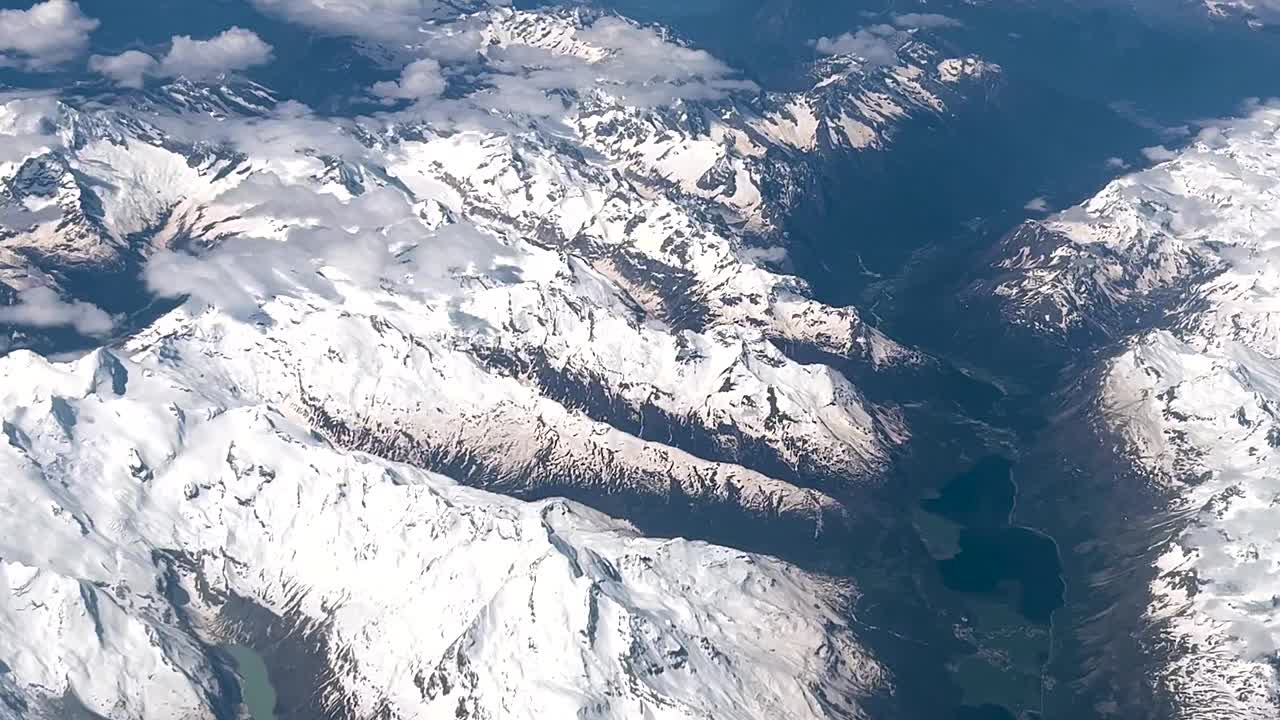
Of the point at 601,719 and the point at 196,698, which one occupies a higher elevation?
the point at 601,719

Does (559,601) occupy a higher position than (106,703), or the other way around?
(559,601)

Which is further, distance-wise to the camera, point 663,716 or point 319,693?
point 319,693

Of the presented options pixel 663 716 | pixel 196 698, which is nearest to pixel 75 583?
pixel 196 698

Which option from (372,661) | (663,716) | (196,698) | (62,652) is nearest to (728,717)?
(663,716)

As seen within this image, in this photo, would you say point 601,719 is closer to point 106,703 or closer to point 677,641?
point 677,641

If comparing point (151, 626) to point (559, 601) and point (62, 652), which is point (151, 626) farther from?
point (559, 601)

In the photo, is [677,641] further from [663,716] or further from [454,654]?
[454,654]

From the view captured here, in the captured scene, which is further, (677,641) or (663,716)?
(677,641)

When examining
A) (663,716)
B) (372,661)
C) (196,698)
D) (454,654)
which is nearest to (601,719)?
(663,716)
